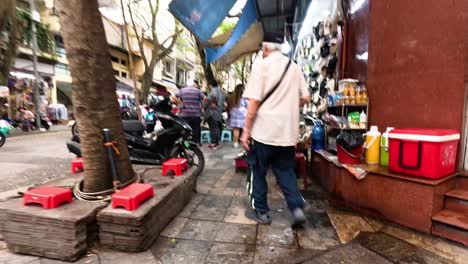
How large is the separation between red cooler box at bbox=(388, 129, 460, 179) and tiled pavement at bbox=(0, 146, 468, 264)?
660 millimetres

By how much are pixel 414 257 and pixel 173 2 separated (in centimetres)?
540

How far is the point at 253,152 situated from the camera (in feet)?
9.98

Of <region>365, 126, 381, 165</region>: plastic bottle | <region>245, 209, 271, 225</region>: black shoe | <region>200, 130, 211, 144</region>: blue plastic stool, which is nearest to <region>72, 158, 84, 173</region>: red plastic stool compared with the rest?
<region>245, 209, 271, 225</region>: black shoe

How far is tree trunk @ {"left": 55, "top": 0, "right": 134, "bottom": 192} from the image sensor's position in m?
2.59

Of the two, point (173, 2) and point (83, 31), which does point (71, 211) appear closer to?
point (83, 31)

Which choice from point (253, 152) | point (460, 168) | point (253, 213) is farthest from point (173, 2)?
point (460, 168)

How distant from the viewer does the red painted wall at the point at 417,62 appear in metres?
3.03

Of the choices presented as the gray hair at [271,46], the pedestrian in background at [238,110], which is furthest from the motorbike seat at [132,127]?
the gray hair at [271,46]

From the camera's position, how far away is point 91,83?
8.75ft

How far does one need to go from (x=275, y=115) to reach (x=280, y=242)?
128cm

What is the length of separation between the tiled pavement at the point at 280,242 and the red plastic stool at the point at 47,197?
0.45 meters

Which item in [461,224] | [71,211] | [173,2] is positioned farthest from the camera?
[173,2]

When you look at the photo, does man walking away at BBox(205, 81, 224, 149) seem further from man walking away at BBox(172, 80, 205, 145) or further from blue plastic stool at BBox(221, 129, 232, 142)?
blue plastic stool at BBox(221, 129, 232, 142)

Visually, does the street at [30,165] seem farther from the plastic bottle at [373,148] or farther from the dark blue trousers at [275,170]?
the plastic bottle at [373,148]
